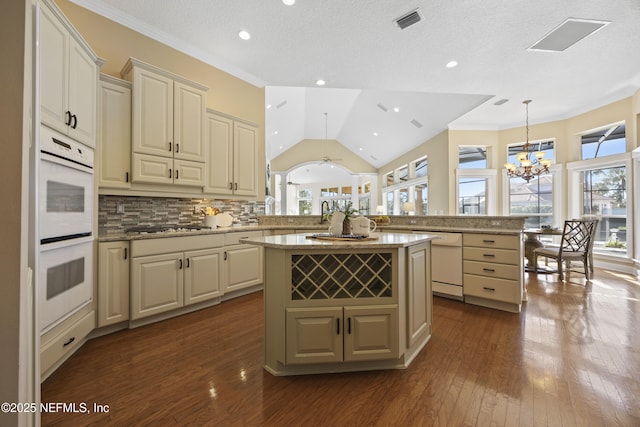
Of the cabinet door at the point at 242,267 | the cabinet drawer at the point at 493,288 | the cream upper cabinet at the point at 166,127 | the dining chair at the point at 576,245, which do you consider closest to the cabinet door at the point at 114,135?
the cream upper cabinet at the point at 166,127

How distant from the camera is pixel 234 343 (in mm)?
2279

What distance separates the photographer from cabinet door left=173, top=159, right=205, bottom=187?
301 centimetres

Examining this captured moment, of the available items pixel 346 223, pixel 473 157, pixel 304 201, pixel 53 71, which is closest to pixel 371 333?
pixel 346 223

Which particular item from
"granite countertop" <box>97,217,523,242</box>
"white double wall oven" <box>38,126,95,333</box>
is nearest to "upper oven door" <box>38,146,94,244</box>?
"white double wall oven" <box>38,126,95,333</box>

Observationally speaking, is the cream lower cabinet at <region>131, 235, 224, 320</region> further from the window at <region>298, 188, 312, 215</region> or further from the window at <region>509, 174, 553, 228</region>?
the window at <region>298, 188, 312, 215</region>

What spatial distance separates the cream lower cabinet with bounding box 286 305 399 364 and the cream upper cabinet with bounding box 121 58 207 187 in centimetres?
214

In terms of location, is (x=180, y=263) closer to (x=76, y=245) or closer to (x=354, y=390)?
(x=76, y=245)

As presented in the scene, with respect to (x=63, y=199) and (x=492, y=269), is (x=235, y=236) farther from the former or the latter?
(x=492, y=269)

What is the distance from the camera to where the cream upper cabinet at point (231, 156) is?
11.3 feet

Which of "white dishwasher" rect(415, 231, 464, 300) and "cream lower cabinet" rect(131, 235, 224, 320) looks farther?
"white dishwasher" rect(415, 231, 464, 300)

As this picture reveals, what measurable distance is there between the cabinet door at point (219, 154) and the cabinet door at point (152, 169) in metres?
0.50

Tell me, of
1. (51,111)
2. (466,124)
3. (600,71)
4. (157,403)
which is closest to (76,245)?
(51,111)

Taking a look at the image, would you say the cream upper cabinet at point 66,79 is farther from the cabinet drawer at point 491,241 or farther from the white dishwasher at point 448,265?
the cabinet drawer at point 491,241

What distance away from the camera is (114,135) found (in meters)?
2.60
